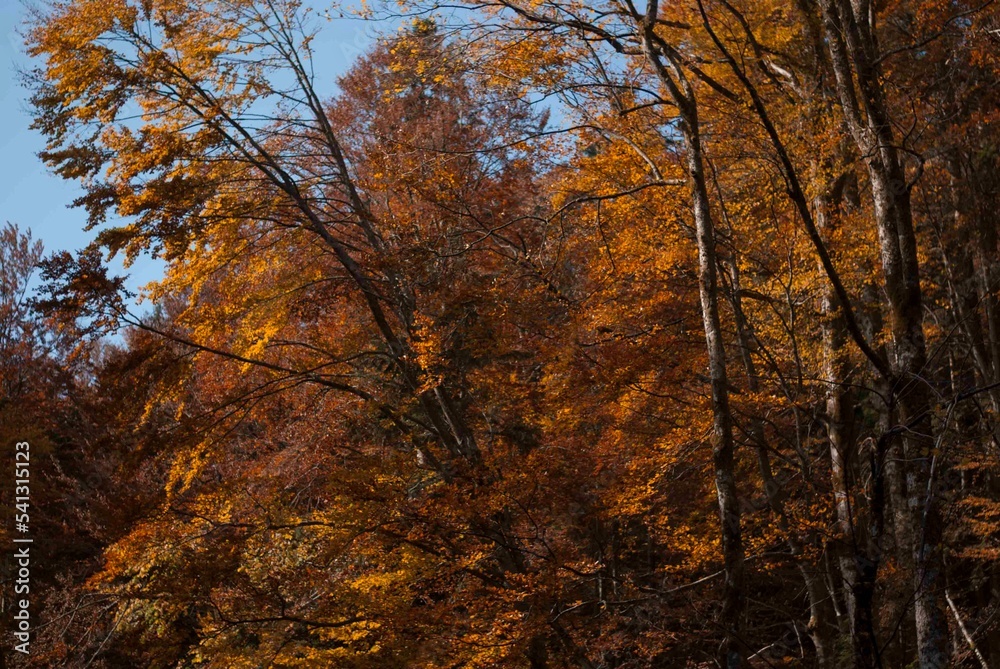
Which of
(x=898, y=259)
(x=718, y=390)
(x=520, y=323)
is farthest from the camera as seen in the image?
(x=520, y=323)

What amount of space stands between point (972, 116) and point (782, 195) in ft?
10.8

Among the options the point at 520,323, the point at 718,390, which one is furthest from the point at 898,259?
the point at 520,323

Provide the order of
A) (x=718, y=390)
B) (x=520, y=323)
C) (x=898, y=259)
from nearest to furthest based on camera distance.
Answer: (x=898, y=259) → (x=718, y=390) → (x=520, y=323)

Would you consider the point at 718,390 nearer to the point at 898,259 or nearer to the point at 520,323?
the point at 898,259

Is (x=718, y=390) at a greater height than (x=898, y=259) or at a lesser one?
lesser

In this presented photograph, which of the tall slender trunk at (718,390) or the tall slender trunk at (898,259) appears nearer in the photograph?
the tall slender trunk at (898,259)

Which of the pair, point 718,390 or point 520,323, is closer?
point 718,390

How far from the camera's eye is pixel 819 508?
822 cm

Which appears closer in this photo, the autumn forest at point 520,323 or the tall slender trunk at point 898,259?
the tall slender trunk at point 898,259

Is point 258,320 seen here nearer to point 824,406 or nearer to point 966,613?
point 824,406

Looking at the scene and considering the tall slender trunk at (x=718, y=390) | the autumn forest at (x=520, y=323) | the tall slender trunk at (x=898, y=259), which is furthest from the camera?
the autumn forest at (x=520, y=323)

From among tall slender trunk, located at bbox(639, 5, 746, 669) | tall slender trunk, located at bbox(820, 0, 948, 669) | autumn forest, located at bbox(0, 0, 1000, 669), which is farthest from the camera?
autumn forest, located at bbox(0, 0, 1000, 669)

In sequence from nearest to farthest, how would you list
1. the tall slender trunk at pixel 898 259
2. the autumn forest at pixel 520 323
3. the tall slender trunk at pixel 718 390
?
the tall slender trunk at pixel 898 259 → the tall slender trunk at pixel 718 390 → the autumn forest at pixel 520 323

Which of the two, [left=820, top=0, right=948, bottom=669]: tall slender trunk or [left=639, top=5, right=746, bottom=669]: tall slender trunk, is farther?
[left=639, top=5, right=746, bottom=669]: tall slender trunk
